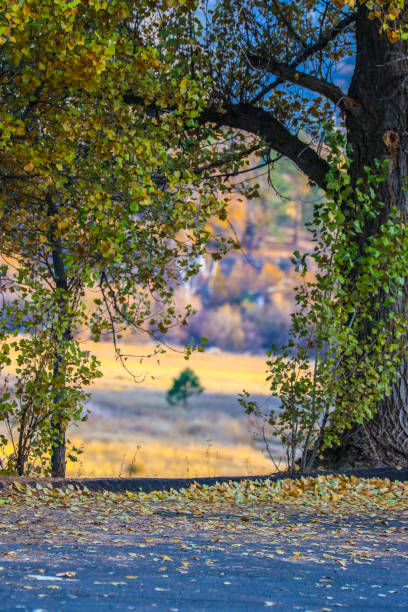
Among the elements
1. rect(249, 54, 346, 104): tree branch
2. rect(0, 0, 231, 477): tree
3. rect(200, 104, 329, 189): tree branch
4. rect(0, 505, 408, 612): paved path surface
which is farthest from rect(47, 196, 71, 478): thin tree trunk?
rect(249, 54, 346, 104): tree branch

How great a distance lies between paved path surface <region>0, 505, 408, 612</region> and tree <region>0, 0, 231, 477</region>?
2.01 m

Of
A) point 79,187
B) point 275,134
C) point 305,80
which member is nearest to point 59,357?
point 79,187

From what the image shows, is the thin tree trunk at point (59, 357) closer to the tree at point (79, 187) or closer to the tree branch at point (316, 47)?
the tree at point (79, 187)

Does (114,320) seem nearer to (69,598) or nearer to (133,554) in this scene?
(133,554)

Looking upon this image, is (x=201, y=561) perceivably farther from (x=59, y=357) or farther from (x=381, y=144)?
(x=381, y=144)

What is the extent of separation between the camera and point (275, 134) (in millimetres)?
9648

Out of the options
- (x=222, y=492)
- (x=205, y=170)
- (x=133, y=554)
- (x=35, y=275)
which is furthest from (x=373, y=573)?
(x=205, y=170)

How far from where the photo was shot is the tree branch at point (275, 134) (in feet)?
31.5

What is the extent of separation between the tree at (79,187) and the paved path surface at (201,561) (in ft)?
6.59

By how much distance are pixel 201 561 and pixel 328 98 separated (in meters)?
6.69

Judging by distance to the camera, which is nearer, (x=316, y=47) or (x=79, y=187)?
(x=79, y=187)

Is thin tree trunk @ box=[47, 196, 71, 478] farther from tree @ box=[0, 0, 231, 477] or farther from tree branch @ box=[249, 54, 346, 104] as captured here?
tree branch @ box=[249, 54, 346, 104]

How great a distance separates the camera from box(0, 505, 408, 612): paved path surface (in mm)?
3592

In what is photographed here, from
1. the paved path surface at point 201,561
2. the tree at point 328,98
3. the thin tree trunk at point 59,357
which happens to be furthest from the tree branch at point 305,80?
the paved path surface at point 201,561
